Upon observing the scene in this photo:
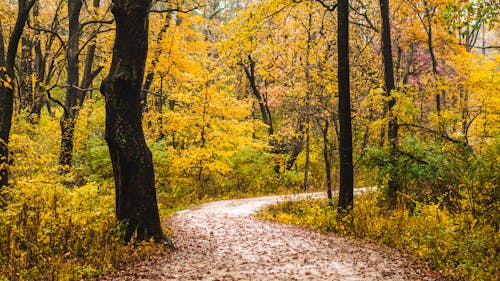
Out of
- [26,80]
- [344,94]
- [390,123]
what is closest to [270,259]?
[344,94]

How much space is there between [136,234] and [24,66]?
23.9m

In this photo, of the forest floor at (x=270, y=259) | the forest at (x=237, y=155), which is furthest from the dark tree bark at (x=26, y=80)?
the forest floor at (x=270, y=259)

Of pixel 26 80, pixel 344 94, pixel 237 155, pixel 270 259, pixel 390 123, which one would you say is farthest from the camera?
pixel 26 80

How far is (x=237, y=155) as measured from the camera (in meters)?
21.2

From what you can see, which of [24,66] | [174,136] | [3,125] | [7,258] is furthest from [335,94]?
[24,66]

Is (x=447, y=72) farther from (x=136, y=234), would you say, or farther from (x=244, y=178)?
(x=136, y=234)

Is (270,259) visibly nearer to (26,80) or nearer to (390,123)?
(390,123)

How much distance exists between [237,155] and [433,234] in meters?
14.5

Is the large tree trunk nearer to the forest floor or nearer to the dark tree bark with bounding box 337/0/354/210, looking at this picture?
the forest floor

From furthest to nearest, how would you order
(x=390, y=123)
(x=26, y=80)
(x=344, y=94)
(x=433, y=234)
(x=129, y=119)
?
(x=26, y=80) < (x=390, y=123) < (x=344, y=94) < (x=129, y=119) < (x=433, y=234)

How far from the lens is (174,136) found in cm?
1909

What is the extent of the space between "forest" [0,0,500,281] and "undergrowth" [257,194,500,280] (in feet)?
0.12

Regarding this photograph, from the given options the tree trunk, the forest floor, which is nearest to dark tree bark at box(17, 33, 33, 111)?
the tree trunk

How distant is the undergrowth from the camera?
5.83 meters
